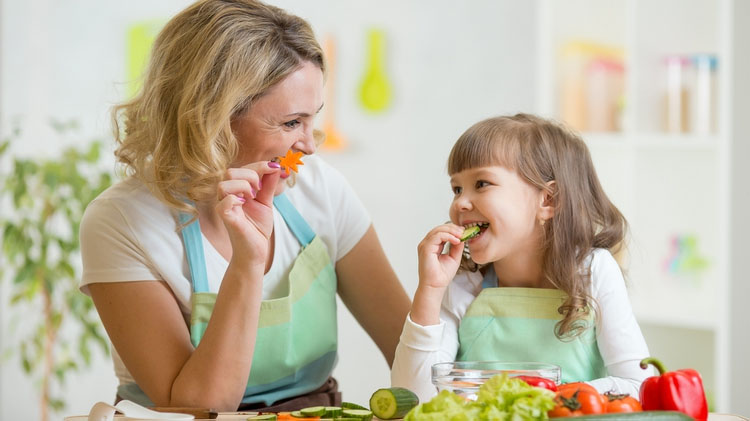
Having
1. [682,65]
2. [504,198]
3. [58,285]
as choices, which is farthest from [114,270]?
[682,65]

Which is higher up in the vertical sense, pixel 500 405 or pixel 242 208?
pixel 242 208

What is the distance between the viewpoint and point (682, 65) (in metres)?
3.32

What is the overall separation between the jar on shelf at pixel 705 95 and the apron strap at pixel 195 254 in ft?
7.30

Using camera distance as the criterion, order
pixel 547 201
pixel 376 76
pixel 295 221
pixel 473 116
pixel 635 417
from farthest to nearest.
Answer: pixel 376 76, pixel 473 116, pixel 295 221, pixel 547 201, pixel 635 417

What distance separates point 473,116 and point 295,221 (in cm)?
202

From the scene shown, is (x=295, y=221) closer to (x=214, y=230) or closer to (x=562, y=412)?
(x=214, y=230)

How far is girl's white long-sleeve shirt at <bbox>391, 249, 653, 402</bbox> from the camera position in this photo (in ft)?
4.86

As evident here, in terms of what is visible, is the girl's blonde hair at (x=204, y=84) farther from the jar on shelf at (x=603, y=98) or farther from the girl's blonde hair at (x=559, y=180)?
the jar on shelf at (x=603, y=98)

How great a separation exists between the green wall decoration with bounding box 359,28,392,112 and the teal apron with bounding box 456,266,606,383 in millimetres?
2418

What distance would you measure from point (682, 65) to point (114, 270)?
2449 millimetres

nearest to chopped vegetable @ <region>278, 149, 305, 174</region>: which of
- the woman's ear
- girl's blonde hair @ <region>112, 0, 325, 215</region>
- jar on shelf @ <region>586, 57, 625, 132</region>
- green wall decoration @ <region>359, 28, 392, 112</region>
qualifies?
girl's blonde hair @ <region>112, 0, 325, 215</region>

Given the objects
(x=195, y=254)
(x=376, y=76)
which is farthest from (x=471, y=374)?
(x=376, y=76)

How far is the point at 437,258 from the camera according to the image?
158 cm

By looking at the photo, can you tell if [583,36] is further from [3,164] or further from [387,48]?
[3,164]
